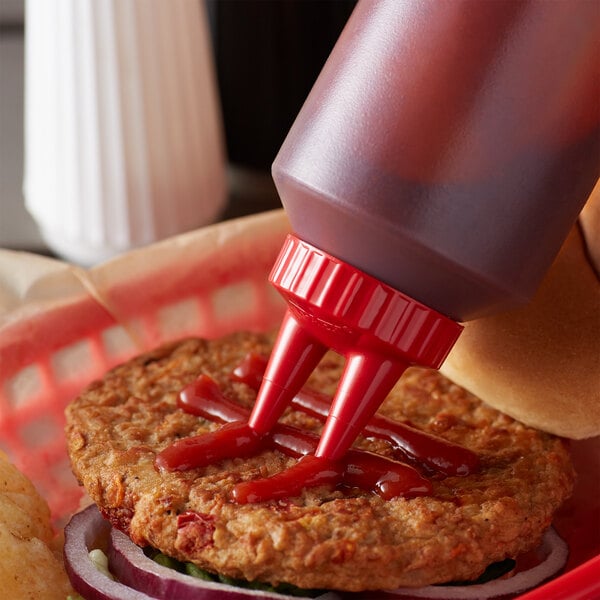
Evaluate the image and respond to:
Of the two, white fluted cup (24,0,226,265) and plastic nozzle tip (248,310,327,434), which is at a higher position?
plastic nozzle tip (248,310,327,434)

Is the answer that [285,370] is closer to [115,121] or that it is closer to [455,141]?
[455,141]

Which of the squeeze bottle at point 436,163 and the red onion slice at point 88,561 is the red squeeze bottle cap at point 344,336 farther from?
the red onion slice at point 88,561

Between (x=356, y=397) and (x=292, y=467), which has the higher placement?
(x=356, y=397)

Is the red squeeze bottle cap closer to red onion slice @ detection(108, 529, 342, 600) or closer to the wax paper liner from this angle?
red onion slice @ detection(108, 529, 342, 600)

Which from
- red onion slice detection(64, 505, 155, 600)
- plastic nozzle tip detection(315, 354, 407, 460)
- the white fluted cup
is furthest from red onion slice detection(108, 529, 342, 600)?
the white fluted cup

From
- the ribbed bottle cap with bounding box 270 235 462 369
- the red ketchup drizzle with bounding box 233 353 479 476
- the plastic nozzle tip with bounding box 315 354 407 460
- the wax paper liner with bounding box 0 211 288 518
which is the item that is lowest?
the wax paper liner with bounding box 0 211 288 518

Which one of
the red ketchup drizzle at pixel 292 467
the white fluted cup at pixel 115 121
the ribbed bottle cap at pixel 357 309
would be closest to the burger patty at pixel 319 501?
the red ketchup drizzle at pixel 292 467

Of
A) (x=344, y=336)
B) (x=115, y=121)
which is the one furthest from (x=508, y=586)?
(x=115, y=121)

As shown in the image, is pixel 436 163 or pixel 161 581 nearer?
pixel 436 163
